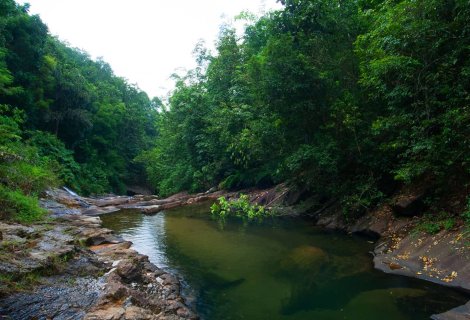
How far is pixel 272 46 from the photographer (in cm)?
1367

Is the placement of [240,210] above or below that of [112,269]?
above

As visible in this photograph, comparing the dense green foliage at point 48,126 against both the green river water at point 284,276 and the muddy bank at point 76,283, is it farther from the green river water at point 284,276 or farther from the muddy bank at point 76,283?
the green river water at point 284,276

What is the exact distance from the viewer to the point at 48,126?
3297 centimetres

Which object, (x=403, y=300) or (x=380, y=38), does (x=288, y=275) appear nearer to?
(x=403, y=300)

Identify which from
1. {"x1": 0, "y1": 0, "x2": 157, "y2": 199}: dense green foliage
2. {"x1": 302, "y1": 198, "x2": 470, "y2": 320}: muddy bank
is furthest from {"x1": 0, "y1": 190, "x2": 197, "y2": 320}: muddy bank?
{"x1": 0, "y1": 0, "x2": 157, "y2": 199}: dense green foliage

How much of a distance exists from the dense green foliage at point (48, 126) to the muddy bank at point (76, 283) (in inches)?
163

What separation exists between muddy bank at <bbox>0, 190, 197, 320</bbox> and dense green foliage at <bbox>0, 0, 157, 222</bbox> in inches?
163

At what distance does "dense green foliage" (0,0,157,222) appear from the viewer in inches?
613

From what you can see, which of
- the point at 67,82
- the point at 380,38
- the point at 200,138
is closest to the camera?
the point at 380,38

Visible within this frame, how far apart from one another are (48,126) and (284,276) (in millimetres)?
31231

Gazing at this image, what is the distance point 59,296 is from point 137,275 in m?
1.91

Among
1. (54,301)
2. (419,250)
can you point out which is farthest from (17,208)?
(419,250)

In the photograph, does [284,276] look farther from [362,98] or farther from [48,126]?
[48,126]

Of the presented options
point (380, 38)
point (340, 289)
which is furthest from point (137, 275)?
point (380, 38)
